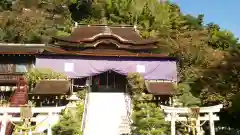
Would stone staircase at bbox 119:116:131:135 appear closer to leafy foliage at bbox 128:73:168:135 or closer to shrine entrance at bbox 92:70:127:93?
leafy foliage at bbox 128:73:168:135

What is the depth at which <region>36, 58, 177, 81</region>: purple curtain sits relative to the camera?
1133 inches

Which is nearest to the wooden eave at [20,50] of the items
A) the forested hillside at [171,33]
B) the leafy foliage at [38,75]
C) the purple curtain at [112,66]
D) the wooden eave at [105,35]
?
the purple curtain at [112,66]

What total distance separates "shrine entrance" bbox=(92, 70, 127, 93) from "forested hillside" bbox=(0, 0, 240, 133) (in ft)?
17.2

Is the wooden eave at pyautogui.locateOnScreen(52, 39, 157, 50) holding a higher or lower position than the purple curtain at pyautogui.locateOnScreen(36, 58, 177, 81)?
higher

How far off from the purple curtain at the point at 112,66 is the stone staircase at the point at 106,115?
3.44 meters

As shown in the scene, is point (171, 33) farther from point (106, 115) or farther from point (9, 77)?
point (106, 115)

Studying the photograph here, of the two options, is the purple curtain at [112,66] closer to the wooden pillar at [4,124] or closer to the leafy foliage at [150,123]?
the leafy foliage at [150,123]

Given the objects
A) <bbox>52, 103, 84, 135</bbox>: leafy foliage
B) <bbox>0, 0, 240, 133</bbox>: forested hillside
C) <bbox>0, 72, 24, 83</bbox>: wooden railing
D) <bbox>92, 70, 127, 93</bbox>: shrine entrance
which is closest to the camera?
<bbox>52, 103, 84, 135</bbox>: leafy foliage

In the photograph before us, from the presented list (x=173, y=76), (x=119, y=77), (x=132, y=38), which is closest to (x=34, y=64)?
(x=119, y=77)

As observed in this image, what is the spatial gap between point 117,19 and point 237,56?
2372cm

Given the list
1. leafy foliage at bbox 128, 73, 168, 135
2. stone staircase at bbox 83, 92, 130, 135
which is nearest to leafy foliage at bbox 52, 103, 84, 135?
stone staircase at bbox 83, 92, 130, 135

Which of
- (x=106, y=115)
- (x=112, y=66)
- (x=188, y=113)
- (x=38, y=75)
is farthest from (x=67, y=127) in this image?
(x=112, y=66)

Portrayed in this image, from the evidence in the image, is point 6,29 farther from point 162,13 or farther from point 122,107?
point 122,107

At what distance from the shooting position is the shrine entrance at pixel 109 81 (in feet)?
97.2
